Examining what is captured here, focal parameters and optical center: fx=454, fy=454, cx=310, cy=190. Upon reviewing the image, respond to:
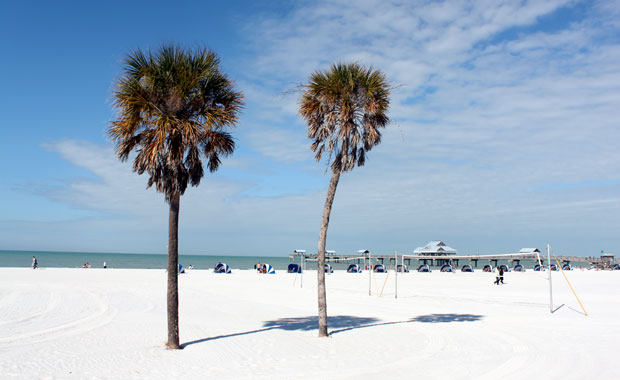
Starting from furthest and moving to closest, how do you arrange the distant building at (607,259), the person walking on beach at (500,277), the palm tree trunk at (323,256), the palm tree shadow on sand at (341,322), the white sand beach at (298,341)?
the distant building at (607,259) < the person walking on beach at (500,277) < the palm tree shadow on sand at (341,322) < the palm tree trunk at (323,256) < the white sand beach at (298,341)

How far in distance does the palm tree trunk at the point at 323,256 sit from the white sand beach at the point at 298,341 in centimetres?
48

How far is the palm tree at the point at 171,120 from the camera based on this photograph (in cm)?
1019

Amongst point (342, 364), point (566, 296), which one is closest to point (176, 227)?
point (342, 364)

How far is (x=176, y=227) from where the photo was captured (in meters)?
10.6

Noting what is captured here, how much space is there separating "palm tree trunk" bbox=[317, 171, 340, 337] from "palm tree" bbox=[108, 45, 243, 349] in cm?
342

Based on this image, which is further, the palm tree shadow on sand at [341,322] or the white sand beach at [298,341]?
the palm tree shadow on sand at [341,322]

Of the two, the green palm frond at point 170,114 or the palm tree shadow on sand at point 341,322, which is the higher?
the green palm frond at point 170,114

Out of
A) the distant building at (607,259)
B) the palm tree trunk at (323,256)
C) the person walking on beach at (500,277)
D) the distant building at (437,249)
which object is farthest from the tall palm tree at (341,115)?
the distant building at (607,259)

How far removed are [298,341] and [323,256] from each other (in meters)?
2.26

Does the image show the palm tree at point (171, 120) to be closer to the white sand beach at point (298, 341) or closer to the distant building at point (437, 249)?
the white sand beach at point (298, 341)

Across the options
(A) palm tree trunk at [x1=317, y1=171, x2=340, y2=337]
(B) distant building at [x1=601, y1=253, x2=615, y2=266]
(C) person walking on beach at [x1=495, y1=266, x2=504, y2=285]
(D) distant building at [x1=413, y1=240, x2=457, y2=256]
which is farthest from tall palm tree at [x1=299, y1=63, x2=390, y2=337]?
(B) distant building at [x1=601, y1=253, x2=615, y2=266]

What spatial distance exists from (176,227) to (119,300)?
1178 cm

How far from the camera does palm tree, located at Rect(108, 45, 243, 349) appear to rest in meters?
10.2

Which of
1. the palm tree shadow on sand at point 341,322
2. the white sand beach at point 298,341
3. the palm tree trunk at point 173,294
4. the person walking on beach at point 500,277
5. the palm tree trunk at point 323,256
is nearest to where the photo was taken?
the white sand beach at point 298,341
